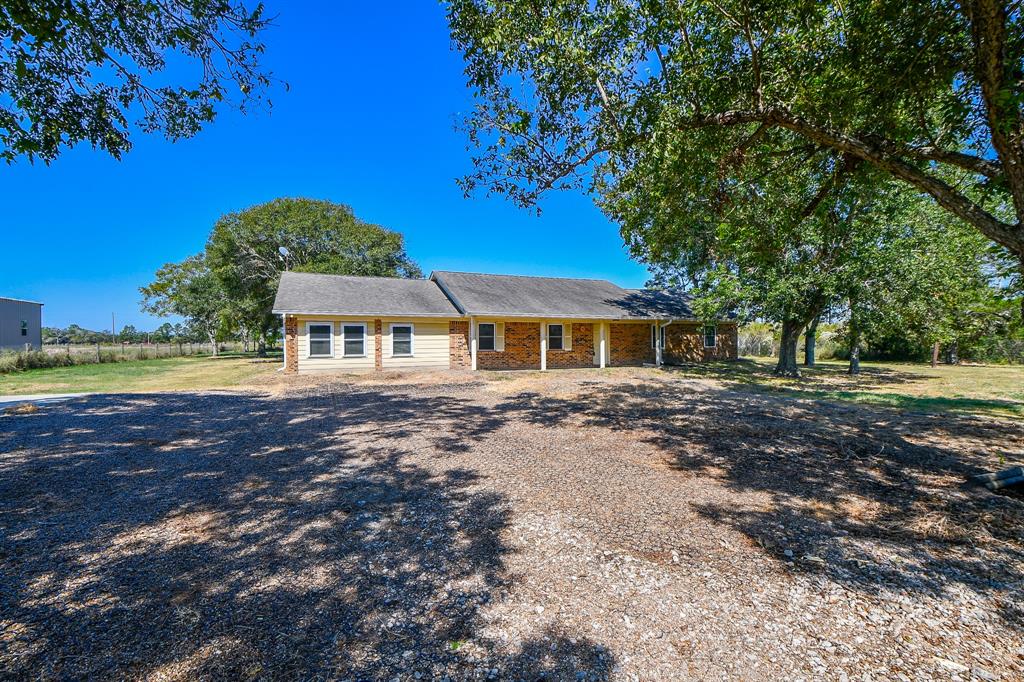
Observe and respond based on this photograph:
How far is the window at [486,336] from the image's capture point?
17312 mm

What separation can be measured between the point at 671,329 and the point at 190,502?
20.7 meters

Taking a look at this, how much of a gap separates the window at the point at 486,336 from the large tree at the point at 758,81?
11749 mm

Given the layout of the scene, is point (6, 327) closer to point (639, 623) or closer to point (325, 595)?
point (325, 595)

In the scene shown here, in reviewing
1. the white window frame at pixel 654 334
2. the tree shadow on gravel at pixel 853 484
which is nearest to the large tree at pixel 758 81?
the tree shadow on gravel at pixel 853 484

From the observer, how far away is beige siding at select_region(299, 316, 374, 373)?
1473 cm

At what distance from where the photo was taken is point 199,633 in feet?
6.83

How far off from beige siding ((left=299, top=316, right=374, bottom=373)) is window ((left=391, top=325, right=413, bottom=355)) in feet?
2.69

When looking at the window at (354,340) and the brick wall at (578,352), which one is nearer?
the window at (354,340)

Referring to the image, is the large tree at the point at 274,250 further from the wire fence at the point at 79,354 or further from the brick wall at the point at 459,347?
the brick wall at the point at 459,347

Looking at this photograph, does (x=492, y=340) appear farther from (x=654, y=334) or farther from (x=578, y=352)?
(x=654, y=334)

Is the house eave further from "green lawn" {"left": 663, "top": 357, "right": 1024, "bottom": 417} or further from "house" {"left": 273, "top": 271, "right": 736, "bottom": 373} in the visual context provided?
"green lawn" {"left": 663, "top": 357, "right": 1024, "bottom": 417}

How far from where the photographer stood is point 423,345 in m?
16.6

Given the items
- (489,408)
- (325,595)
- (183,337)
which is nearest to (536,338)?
(489,408)

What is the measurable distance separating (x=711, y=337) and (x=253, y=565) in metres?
23.0
